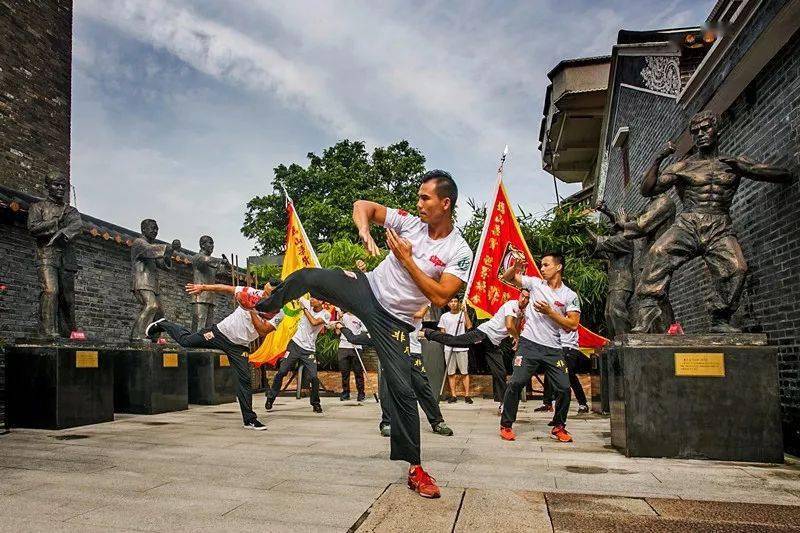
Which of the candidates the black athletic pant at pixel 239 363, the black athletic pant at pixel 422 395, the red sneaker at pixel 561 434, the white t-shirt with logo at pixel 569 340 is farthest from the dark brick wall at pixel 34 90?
the red sneaker at pixel 561 434

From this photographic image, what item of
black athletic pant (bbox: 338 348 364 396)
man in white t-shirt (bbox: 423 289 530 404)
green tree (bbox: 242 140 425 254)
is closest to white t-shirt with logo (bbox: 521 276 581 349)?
man in white t-shirt (bbox: 423 289 530 404)

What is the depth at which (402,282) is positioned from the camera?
3.92 m

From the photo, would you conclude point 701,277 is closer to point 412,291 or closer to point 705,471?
point 705,471

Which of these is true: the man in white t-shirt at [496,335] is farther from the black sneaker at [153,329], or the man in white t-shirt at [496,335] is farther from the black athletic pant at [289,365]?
the black sneaker at [153,329]

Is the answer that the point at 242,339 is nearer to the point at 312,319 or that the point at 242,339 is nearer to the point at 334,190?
the point at 312,319

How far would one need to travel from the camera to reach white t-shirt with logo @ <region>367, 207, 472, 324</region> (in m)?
3.91

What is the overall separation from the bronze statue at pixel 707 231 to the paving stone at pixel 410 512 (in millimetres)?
3311

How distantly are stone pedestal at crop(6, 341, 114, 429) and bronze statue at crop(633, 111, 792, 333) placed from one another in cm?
654

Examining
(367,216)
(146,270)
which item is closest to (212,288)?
(367,216)

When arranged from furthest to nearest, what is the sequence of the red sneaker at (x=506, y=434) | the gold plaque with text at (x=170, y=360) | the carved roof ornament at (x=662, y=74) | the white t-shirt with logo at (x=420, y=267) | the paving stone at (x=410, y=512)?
the carved roof ornament at (x=662, y=74) < the gold plaque with text at (x=170, y=360) < the red sneaker at (x=506, y=434) < the white t-shirt with logo at (x=420, y=267) < the paving stone at (x=410, y=512)

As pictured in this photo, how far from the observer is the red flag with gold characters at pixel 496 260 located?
974cm

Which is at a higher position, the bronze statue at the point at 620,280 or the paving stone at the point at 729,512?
the bronze statue at the point at 620,280

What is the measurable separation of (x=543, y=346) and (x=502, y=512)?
323 cm

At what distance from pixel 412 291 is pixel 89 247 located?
36.0 feet
